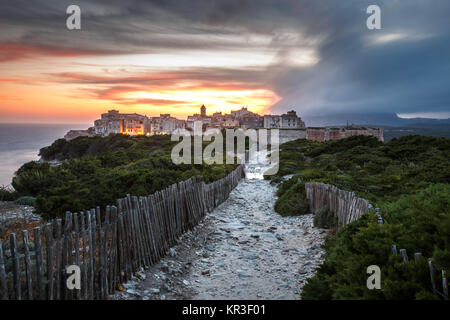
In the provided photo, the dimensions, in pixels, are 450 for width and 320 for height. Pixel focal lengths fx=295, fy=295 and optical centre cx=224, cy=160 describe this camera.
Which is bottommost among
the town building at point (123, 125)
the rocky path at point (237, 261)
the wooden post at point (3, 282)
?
the rocky path at point (237, 261)

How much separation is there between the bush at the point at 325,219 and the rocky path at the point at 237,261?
23 cm

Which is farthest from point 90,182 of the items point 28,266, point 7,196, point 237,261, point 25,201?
point 28,266

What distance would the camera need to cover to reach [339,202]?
770 cm

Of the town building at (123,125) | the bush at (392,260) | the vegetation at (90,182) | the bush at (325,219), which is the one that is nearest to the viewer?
the bush at (392,260)

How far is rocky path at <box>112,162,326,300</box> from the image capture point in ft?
16.7

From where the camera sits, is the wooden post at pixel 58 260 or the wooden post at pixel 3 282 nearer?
the wooden post at pixel 3 282

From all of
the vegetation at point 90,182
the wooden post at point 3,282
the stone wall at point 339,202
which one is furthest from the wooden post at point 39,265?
the vegetation at point 90,182

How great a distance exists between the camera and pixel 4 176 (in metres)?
40.5

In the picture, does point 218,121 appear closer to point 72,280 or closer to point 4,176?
point 4,176

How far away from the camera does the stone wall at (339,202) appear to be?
6.35 m

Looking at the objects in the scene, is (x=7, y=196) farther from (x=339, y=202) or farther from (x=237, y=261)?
(x=339, y=202)

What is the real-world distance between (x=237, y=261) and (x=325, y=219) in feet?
10.6

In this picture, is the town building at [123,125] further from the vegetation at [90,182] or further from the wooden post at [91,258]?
the wooden post at [91,258]

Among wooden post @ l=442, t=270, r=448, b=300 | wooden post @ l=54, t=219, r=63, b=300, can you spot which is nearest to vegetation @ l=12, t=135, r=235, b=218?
wooden post @ l=54, t=219, r=63, b=300
